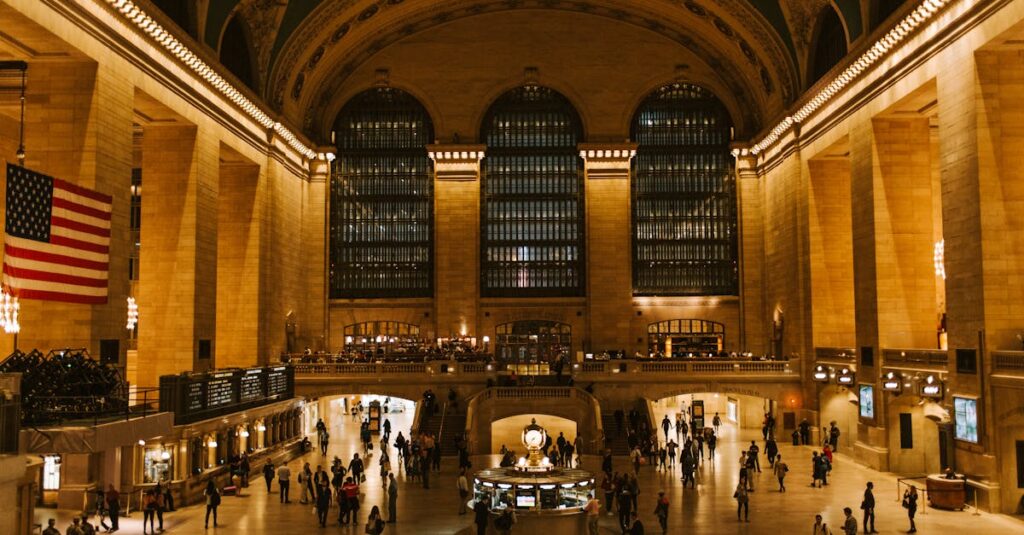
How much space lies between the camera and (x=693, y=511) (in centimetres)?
2155

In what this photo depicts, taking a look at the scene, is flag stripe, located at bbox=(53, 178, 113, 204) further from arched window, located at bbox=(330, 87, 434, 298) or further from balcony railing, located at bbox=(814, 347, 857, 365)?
balcony railing, located at bbox=(814, 347, 857, 365)

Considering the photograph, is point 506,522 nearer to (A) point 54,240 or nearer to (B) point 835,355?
(A) point 54,240

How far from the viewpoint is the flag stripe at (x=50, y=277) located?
17500mm

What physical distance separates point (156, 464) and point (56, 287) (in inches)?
228

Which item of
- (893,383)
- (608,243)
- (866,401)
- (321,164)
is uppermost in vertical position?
(321,164)

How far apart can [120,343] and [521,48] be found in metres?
26.7

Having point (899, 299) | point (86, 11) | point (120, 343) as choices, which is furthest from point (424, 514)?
point (899, 299)

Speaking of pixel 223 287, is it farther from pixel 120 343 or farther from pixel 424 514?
pixel 424 514

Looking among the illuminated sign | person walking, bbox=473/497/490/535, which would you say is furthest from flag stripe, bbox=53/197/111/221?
the illuminated sign

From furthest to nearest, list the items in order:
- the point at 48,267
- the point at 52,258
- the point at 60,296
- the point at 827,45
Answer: the point at 827,45 → the point at 60,296 → the point at 52,258 → the point at 48,267

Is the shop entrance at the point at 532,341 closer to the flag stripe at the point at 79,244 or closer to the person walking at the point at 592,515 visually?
the flag stripe at the point at 79,244

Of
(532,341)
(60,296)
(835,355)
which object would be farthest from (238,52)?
(835,355)

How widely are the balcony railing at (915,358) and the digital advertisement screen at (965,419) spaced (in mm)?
1720

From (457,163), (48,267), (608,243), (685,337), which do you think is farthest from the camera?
(457,163)
